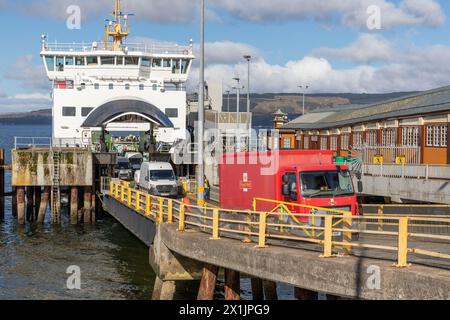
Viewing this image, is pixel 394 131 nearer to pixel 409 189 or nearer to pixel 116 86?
Answer: pixel 409 189

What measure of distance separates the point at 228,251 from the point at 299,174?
3537 mm

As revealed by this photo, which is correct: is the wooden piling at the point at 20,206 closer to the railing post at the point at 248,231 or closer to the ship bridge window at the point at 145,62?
the ship bridge window at the point at 145,62

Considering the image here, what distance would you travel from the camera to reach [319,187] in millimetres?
17062

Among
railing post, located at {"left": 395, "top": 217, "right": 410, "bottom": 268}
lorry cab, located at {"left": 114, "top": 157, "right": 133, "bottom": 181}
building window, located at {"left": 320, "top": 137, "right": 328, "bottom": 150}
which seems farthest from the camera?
lorry cab, located at {"left": 114, "top": 157, "right": 133, "bottom": 181}

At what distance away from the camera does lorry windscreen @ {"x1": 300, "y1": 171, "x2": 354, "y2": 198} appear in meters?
16.9

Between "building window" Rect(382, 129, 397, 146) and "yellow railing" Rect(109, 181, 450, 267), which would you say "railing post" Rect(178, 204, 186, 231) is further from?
"building window" Rect(382, 129, 397, 146)

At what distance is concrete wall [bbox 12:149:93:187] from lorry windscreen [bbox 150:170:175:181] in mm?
3764

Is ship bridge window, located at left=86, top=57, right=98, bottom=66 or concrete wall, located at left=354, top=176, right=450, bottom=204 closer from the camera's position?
concrete wall, located at left=354, top=176, right=450, bottom=204

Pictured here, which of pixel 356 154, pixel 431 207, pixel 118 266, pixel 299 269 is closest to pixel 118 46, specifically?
pixel 356 154

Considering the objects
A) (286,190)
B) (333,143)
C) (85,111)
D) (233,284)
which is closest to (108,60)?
(85,111)

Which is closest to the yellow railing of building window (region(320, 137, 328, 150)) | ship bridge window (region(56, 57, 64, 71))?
building window (region(320, 137, 328, 150))

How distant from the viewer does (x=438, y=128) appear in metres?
28.2

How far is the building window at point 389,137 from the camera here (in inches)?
1294

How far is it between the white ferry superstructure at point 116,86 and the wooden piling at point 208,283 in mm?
29024
